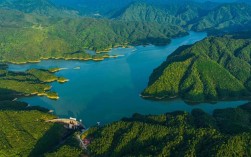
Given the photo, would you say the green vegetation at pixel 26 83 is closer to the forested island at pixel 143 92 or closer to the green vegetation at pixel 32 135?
the forested island at pixel 143 92

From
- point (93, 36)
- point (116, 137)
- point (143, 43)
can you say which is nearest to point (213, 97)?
point (116, 137)

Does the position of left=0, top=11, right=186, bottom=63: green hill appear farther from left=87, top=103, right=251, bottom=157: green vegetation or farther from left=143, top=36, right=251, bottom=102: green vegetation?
left=87, top=103, right=251, bottom=157: green vegetation

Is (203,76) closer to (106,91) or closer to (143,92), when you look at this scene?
(143,92)

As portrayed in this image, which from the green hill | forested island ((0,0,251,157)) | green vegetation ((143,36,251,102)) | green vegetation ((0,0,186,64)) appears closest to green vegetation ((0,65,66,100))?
forested island ((0,0,251,157))

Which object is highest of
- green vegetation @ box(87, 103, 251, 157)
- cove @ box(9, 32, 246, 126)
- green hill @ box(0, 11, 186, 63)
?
green hill @ box(0, 11, 186, 63)

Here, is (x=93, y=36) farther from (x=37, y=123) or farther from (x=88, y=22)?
(x=37, y=123)

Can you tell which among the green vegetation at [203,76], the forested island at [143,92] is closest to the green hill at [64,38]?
the forested island at [143,92]
